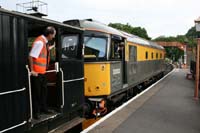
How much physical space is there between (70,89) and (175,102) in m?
6.61

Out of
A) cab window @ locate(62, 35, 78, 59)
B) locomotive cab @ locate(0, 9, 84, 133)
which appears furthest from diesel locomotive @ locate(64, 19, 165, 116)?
cab window @ locate(62, 35, 78, 59)

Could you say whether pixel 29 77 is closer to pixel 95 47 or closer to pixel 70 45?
pixel 70 45

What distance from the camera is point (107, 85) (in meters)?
11.1

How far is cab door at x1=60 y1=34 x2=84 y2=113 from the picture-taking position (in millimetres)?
7145

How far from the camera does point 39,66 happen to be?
6164 mm

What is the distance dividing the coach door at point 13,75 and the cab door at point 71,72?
4.88 feet

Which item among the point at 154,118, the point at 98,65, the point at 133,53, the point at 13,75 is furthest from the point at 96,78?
the point at 13,75

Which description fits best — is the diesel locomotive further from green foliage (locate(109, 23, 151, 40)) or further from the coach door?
green foliage (locate(109, 23, 151, 40))

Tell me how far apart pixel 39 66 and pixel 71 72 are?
1382 mm

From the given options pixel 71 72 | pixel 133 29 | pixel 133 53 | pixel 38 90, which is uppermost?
pixel 133 29

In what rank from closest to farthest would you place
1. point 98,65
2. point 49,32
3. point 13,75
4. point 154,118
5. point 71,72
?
point 13,75
point 49,32
point 71,72
point 154,118
point 98,65

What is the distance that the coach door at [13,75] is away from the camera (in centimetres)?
506

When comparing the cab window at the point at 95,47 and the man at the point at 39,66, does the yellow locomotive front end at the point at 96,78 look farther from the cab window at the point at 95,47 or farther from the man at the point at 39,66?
the man at the point at 39,66

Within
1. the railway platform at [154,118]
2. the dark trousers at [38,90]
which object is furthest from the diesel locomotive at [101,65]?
the dark trousers at [38,90]
